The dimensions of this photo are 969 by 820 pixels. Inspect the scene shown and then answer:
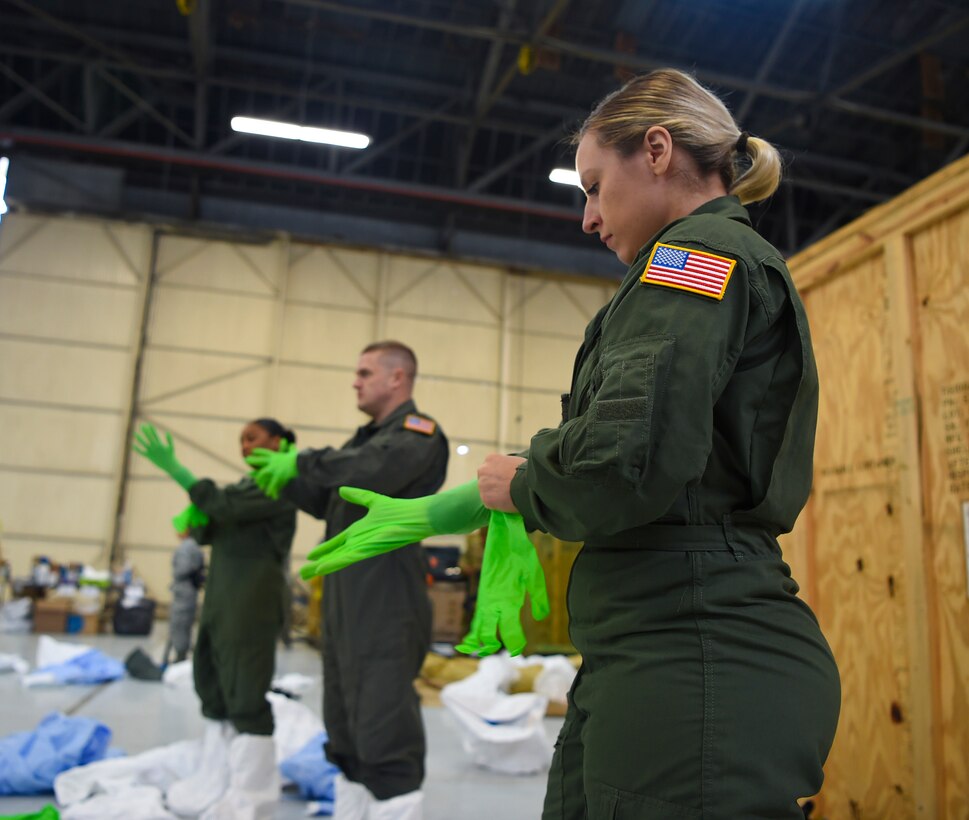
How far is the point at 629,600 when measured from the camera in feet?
3.84

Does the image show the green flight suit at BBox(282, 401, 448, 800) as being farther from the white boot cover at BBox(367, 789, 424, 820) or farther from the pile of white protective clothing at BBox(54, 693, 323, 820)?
the pile of white protective clothing at BBox(54, 693, 323, 820)

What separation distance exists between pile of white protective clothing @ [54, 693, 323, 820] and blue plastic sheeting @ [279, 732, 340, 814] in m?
0.43

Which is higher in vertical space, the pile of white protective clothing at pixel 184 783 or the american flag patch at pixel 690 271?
the american flag patch at pixel 690 271

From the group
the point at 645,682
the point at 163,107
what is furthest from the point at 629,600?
the point at 163,107

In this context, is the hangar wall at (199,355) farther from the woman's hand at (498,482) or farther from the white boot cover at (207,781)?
the woman's hand at (498,482)

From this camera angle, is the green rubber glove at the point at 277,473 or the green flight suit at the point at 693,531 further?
the green rubber glove at the point at 277,473

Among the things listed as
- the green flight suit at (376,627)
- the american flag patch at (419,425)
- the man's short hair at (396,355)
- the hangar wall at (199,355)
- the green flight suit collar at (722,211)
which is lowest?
the green flight suit at (376,627)

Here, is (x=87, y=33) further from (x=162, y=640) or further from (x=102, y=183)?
(x=162, y=640)

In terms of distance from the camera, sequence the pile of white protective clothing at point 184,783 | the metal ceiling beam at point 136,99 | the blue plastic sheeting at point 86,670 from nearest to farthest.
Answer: the pile of white protective clothing at point 184,783, the blue plastic sheeting at point 86,670, the metal ceiling beam at point 136,99

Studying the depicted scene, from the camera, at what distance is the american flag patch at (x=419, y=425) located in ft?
10.9

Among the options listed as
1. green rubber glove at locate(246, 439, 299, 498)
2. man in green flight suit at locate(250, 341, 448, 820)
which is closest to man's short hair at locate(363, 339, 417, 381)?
man in green flight suit at locate(250, 341, 448, 820)

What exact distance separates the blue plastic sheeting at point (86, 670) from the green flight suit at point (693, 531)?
7000 mm

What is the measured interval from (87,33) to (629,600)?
14.5 metres

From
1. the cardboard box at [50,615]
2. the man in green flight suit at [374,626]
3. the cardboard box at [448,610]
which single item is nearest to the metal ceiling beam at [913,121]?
the cardboard box at [448,610]
